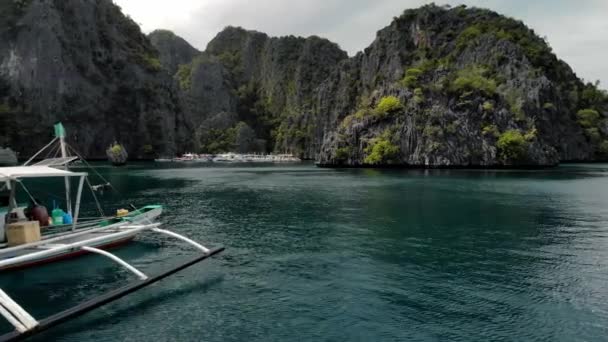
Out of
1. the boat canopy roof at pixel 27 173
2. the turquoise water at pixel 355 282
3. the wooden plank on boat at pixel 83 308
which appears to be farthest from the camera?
the boat canopy roof at pixel 27 173

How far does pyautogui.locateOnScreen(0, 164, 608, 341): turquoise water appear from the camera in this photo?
16.3m

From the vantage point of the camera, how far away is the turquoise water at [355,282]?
53.4ft

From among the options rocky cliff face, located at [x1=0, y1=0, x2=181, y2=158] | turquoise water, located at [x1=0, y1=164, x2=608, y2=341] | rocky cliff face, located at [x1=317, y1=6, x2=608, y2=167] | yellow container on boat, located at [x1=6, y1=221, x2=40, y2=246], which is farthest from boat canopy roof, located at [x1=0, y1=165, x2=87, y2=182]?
rocky cliff face, located at [x1=0, y1=0, x2=181, y2=158]

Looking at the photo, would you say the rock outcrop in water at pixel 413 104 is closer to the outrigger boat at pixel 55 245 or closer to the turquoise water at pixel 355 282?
the turquoise water at pixel 355 282

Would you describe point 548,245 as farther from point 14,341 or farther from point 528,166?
point 528,166

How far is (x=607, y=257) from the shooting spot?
26.5m

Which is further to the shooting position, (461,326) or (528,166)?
(528,166)

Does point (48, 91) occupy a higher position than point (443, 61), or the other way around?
point (443, 61)

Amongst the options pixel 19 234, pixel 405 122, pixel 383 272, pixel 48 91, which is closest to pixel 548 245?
pixel 383 272

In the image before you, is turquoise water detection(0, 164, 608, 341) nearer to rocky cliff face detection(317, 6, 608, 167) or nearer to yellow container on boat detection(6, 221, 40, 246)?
yellow container on boat detection(6, 221, 40, 246)

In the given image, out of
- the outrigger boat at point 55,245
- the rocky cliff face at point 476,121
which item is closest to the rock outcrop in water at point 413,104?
the rocky cliff face at point 476,121

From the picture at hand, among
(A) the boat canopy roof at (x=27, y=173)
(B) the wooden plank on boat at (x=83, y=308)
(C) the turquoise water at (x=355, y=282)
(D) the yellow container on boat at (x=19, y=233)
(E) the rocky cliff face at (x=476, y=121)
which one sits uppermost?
(E) the rocky cliff face at (x=476, y=121)

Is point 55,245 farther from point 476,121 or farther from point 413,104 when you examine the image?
point 476,121

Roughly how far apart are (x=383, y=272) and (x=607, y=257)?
50.0 feet
